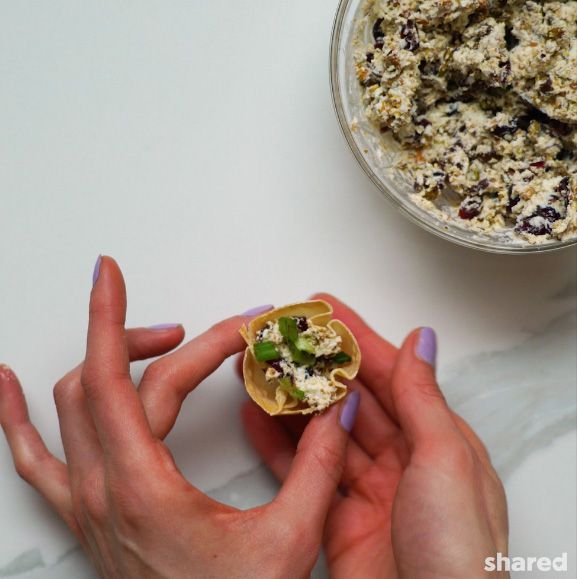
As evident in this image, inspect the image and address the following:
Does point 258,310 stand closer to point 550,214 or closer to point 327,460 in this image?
point 327,460

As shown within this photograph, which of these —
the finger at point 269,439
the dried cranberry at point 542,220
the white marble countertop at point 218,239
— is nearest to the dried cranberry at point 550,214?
the dried cranberry at point 542,220

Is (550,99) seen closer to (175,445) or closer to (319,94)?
(319,94)

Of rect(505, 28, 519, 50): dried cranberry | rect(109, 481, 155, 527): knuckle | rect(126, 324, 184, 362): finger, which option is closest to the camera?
rect(109, 481, 155, 527): knuckle

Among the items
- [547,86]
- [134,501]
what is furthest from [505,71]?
[134,501]

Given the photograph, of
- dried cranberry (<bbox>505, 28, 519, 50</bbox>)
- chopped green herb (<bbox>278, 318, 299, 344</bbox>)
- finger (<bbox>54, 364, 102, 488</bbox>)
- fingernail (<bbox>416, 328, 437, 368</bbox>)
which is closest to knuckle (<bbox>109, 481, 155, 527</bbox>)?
finger (<bbox>54, 364, 102, 488</bbox>)

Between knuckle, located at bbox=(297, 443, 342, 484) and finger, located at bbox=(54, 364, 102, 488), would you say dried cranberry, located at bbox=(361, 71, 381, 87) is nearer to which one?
knuckle, located at bbox=(297, 443, 342, 484)

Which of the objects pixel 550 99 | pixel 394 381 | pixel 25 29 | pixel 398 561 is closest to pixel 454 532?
pixel 398 561
